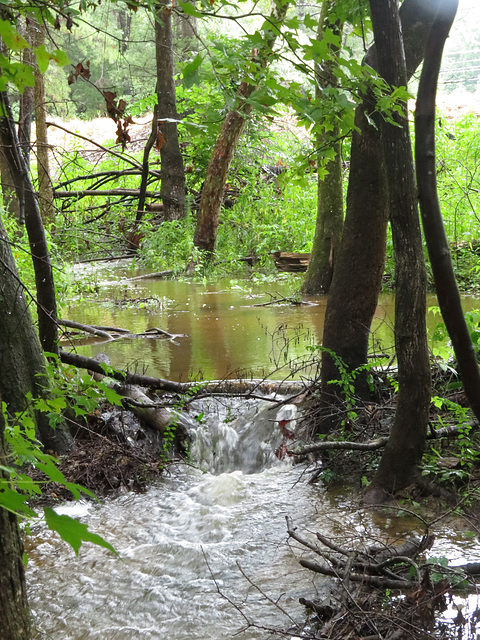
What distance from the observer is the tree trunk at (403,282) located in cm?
331

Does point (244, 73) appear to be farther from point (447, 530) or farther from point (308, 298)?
point (308, 298)

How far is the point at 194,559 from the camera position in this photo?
4.20m

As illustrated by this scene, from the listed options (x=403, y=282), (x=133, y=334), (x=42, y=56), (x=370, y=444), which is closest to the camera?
(x=42, y=56)

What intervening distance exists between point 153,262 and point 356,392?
930 centimetres

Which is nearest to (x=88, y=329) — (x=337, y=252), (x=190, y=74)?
(x=337, y=252)

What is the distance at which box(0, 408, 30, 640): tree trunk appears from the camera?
1.86 meters

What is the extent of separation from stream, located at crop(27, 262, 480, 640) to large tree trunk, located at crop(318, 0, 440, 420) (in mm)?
902

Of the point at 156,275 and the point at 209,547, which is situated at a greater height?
the point at 156,275

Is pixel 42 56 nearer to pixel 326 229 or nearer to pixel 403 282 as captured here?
pixel 403 282

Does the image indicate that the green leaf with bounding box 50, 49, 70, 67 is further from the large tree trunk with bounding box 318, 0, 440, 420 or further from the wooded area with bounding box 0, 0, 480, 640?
the large tree trunk with bounding box 318, 0, 440, 420

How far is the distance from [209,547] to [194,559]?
189mm

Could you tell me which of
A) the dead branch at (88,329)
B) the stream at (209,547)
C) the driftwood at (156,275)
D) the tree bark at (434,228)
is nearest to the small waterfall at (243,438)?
the stream at (209,547)

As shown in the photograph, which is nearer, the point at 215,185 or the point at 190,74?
the point at 190,74

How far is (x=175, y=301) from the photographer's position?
12406mm
